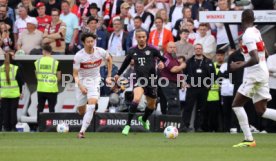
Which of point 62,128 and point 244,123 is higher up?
point 244,123

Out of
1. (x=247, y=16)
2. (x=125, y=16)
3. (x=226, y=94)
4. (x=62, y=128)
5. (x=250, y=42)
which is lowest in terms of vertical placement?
(x=62, y=128)

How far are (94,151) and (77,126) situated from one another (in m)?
9.73

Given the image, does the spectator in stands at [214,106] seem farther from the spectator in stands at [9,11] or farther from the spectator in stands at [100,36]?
the spectator in stands at [9,11]

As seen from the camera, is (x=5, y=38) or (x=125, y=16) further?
(x=125, y=16)

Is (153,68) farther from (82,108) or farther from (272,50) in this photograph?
(272,50)

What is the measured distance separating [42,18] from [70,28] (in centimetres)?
108

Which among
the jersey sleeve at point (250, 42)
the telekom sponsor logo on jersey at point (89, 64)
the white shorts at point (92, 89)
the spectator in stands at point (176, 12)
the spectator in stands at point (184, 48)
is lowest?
the white shorts at point (92, 89)

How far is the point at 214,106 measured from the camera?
24859mm

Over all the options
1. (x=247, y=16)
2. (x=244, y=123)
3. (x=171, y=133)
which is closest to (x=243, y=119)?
(x=244, y=123)

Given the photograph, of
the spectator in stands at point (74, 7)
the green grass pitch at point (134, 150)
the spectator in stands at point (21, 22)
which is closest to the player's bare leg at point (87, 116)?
the green grass pitch at point (134, 150)

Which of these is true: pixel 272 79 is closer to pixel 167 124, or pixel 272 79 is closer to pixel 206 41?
pixel 206 41

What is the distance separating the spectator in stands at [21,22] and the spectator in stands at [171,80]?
4.98 metres

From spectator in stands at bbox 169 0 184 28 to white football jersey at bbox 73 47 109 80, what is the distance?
5.87 meters

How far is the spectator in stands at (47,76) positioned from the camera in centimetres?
2491
